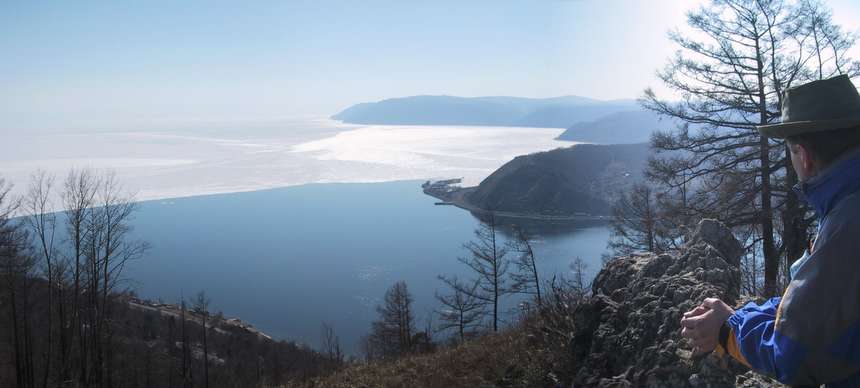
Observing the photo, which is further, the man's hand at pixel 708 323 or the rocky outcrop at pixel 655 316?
the rocky outcrop at pixel 655 316

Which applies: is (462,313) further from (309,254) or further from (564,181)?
(564,181)

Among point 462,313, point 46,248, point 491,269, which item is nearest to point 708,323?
point 46,248

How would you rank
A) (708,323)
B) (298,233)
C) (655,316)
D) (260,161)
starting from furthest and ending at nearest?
(260,161) < (298,233) < (655,316) < (708,323)

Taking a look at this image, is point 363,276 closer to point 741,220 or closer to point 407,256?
point 407,256

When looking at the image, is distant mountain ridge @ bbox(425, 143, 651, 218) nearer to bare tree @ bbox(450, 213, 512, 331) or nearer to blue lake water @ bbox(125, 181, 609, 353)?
blue lake water @ bbox(125, 181, 609, 353)

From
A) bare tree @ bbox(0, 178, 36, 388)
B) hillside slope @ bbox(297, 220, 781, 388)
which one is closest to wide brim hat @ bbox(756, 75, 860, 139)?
hillside slope @ bbox(297, 220, 781, 388)

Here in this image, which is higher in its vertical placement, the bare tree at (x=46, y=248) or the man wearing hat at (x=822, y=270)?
the man wearing hat at (x=822, y=270)

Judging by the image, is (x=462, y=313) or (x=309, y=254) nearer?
(x=462, y=313)

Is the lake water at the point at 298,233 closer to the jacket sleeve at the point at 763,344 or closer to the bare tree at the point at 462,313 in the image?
the bare tree at the point at 462,313

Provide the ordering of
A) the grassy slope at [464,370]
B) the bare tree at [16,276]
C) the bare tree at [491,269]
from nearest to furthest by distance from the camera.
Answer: the grassy slope at [464,370]
the bare tree at [16,276]
the bare tree at [491,269]

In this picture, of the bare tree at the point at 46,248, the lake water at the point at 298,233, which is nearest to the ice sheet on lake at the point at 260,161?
the lake water at the point at 298,233
